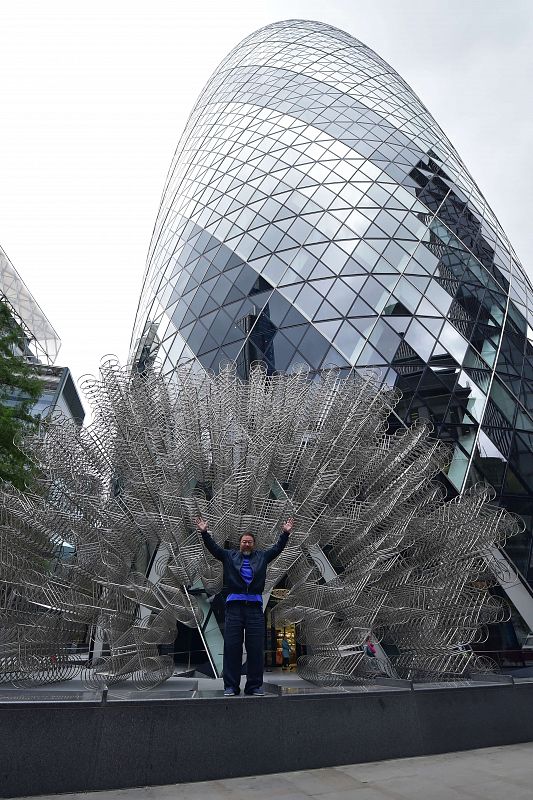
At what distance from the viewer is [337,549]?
33.1 feet

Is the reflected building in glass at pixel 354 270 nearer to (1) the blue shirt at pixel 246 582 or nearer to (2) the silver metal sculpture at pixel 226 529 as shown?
(2) the silver metal sculpture at pixel 226 529

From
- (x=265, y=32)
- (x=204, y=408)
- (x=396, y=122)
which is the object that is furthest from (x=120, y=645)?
(x=265, y=32)

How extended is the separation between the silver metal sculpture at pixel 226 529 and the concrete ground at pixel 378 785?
106 inches

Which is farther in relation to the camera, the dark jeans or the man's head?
the man's head

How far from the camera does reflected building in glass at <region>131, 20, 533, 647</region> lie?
677 inches

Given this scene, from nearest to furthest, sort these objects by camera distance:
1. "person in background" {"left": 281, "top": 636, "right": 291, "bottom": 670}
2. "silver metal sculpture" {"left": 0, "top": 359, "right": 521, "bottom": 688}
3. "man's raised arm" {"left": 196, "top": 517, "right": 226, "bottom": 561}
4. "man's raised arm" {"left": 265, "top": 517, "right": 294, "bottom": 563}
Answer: "man's raised arm" {"left": 196, "top": 517, "right": 226, "bottom": 561} < "man's raised arm" {"left": 265, "top": 517, "right": 294, "bottom": 563} < "silver metal sculpture" {"left": 0, "top": 359, "right": 521, "bottom": 688} < "person in background" {"left": 281, "top": 636, "right": 291, "bottom": 670}

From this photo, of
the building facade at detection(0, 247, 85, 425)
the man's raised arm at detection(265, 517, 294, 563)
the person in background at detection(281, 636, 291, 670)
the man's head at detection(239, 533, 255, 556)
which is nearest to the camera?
the man's raised arm at detection(265, 517, 294, 563)

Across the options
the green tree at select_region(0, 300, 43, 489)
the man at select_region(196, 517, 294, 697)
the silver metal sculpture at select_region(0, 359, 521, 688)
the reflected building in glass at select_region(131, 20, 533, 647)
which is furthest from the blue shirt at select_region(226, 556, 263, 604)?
the reflected building in glass at select_region(131, 20, 533, 647)

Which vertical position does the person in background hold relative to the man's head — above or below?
below

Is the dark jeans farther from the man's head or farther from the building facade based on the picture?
the building facade

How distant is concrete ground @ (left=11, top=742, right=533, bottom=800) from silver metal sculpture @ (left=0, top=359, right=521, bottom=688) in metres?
2.70

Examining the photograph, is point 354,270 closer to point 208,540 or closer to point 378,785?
point 208,540

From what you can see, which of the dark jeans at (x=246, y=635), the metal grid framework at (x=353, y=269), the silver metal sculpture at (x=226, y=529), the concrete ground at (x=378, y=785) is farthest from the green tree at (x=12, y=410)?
the concrete ground at (x=378, y=785)

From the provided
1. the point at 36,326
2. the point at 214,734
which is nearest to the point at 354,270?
the point at 214,734
